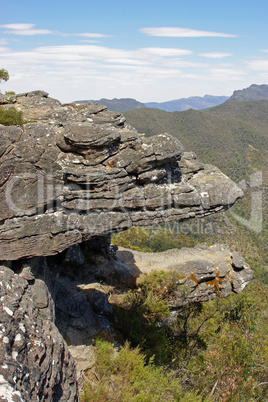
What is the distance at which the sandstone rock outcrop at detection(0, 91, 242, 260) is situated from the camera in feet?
36.7

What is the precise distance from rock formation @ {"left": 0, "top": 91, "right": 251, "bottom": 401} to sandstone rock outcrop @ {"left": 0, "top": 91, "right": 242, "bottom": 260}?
0.04 metres

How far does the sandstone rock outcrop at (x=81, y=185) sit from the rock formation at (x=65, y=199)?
39 mm

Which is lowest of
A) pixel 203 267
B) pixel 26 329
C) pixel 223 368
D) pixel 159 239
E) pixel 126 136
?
pixel 159 239

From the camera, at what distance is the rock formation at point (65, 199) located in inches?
351

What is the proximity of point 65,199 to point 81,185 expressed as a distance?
84cm

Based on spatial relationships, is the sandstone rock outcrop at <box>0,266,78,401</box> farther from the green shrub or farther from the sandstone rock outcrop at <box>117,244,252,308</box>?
the sandstone rock outcrop at <box>117,244,252,308</box>

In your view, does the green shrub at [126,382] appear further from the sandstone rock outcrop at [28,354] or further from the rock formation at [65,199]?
the sandstone rock outcrop at [28,354]

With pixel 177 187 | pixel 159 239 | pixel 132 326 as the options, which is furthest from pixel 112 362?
pixel 159 239

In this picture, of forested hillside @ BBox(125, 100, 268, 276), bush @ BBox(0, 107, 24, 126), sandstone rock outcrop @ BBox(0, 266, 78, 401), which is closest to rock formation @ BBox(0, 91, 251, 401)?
sandstone rock outcrop @ BBox(0, 266, 78, 401)

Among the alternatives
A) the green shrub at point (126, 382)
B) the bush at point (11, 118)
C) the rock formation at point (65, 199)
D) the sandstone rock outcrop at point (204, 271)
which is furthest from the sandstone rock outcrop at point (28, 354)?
the sandstone rock outcrop at point (204, 271)

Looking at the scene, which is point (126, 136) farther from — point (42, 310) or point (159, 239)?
point (159, 239)

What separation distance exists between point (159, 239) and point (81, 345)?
4863cm

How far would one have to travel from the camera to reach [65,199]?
11.8 metres

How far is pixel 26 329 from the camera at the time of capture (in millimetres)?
8297
